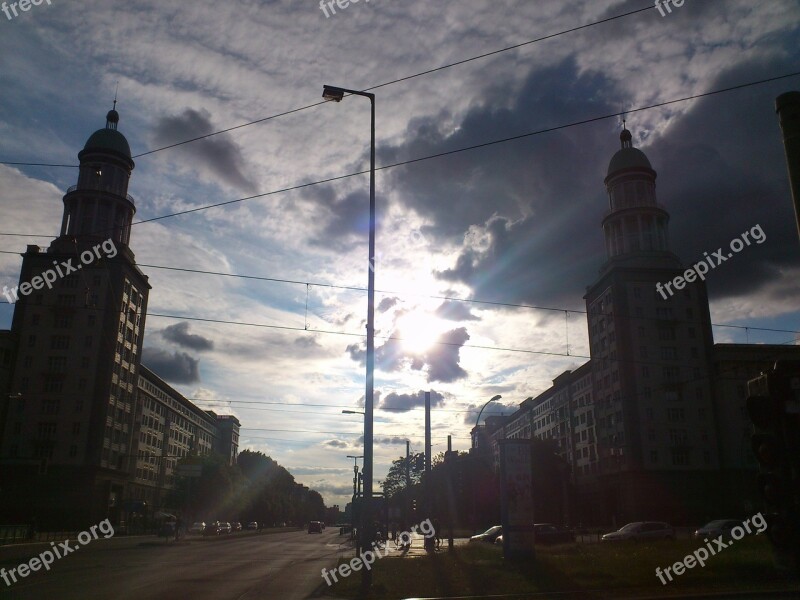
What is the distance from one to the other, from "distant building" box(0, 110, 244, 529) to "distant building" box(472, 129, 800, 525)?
46.9 m

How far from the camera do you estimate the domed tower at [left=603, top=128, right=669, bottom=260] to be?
86.9 meters

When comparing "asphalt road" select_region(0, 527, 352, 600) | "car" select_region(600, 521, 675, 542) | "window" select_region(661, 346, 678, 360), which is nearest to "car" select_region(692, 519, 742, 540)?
"car" select_region(600, 521, 675, 542)

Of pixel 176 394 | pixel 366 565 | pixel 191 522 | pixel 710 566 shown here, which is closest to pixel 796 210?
pixel 366 565

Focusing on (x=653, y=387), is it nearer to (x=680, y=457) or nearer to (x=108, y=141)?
(x=680, y=457)

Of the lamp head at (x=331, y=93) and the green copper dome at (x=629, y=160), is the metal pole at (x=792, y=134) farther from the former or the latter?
the green copper dome at (x=629, y=160)

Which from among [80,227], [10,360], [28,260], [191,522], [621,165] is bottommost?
[191,522]

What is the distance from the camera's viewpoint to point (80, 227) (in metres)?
81.1

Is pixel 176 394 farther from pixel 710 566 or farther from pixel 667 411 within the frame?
pixel 710 566

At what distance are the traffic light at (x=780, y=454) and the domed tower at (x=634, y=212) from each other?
8532 centimetres

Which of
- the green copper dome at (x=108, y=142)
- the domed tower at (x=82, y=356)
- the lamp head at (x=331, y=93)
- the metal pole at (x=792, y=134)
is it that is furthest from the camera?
the green copper dome at (x=108, y=142)

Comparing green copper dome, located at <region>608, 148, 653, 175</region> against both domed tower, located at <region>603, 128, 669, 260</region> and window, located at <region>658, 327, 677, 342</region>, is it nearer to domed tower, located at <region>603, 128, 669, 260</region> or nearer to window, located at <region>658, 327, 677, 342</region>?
domed tower, located at <region>603, 128, 669, 260</region>

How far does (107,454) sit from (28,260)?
2540 centimetres

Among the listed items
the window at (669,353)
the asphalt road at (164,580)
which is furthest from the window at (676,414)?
the asphalt road at (164,580)

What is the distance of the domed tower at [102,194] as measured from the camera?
8131 cm
